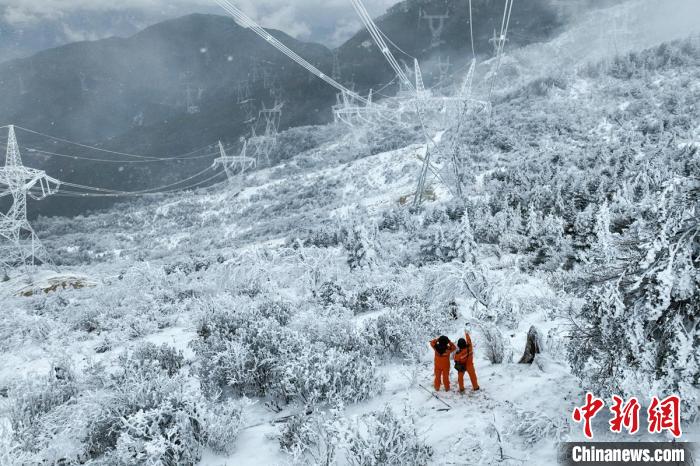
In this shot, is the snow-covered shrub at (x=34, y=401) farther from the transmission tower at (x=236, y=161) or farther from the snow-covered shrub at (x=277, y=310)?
the transmission tower at (x=236, y=161)

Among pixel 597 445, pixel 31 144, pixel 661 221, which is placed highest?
pixel 31 144

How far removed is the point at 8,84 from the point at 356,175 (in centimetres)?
23493

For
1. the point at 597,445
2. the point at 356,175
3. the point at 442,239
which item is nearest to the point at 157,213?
the point at 356,175

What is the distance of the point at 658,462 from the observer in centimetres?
334

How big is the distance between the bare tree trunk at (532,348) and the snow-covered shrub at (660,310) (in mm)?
1736

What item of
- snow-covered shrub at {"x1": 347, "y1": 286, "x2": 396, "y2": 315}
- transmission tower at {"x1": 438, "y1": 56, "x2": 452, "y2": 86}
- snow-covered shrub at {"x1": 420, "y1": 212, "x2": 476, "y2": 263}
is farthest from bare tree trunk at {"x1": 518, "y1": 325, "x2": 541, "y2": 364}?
transmission tower at {"x1": 438, "y1": 56, "x2": 452, "y2": 86}

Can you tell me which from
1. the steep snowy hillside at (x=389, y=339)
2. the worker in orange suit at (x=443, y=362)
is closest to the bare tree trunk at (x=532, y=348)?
the steep snowy hillside at (x=389, y=339)

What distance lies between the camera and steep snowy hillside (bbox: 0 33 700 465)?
3727 millimetres

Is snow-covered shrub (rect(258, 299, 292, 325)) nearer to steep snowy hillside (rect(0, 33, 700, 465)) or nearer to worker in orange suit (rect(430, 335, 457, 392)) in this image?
steep snowy hillside (rect(0, 33, 700, 465))

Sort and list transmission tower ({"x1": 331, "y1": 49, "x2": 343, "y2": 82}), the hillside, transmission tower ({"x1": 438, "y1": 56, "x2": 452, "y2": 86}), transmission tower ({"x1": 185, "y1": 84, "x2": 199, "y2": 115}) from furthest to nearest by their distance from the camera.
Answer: transmission tower ({"x1": 185, "y1": 84, "x2": 199, "y2": 115}) → transmission tower ({"x1": 331, "y1": 49, "x2": 343, "y2": 82}) → transmission tower ({"x1": 438, "y1": 56, "x2": 452, "y2": 86}) → the hillside

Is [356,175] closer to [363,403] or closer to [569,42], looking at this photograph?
[363,403]

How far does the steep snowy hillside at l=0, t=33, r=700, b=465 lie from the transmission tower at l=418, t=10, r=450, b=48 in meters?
133

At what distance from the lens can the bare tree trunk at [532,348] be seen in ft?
18.7

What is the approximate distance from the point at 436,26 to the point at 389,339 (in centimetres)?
15759
